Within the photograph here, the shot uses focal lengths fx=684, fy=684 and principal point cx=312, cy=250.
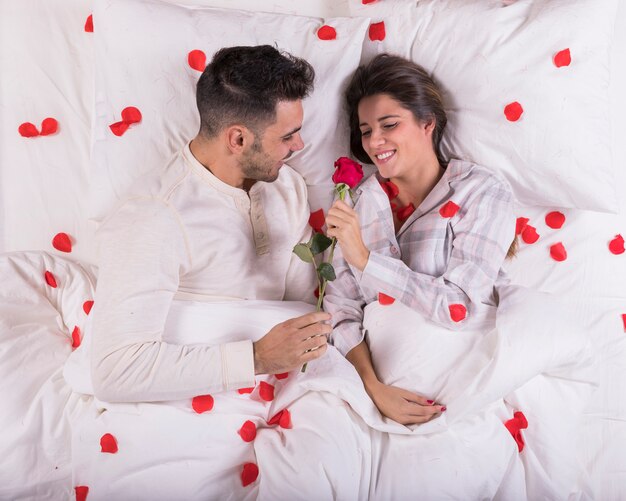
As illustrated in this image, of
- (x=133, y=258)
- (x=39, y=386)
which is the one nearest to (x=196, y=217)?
(x=133, y=258)

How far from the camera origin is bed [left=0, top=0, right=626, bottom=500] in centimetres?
139

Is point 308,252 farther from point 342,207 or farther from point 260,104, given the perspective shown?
point 260,104

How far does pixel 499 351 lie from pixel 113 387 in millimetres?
791

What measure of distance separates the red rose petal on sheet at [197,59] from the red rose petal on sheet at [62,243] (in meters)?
0.56

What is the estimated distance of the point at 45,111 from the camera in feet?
6.20

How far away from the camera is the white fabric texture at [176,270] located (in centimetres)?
133

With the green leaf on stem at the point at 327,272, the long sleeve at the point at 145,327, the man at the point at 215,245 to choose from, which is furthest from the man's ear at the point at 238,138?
the green leaf on stem at the point at 327,272

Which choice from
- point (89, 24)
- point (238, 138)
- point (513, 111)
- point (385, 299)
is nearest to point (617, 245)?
point (513, 111)

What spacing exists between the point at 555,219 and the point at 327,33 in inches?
30.4

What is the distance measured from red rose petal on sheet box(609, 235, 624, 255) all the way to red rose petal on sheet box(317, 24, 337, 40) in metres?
0.90

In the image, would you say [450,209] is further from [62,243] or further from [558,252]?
[62,243]

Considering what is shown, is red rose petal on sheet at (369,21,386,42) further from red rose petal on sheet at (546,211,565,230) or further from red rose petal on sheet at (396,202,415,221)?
red rose petal on sheet at (546,211,565,230)

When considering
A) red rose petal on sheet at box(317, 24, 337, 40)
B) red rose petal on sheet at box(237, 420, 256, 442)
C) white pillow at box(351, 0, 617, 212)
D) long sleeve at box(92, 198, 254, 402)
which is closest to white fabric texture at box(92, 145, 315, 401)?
long sleeve at box(92, 198, 254, 402)

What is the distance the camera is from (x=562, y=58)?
5.42 ft
